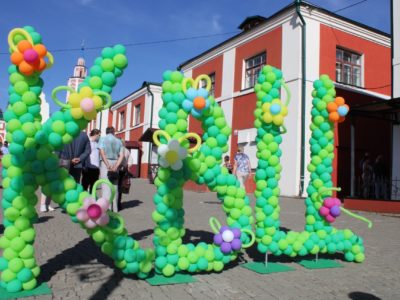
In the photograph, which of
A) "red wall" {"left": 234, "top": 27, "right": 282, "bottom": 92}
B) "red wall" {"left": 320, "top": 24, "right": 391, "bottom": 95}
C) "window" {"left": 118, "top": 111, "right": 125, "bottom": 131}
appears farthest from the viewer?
"window" {"left": 118, "top": 111, "right": 125, "bottom": 131}

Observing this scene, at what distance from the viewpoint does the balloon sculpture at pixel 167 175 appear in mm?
3473

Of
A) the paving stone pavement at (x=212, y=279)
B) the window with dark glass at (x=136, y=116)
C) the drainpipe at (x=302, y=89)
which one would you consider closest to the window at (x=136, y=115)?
the window with dark glass at (x=136, y=116)

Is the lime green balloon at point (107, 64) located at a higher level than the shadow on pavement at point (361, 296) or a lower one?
higher

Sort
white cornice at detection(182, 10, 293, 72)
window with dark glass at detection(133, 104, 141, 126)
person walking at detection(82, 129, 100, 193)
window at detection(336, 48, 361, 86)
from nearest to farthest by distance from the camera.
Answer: person walking at detection(82, 129, 100, 193) → white cornice at detection(182, 10, 293, 72) → window at detection(336, 48, 361, 86) → window with dark glass at detection(133, 104, 141, 126)

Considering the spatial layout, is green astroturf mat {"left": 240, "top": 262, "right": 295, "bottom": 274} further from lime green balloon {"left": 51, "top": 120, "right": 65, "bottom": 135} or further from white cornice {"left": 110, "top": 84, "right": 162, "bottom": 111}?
white cornice {"left": 110, "top": 84, "right": 162, "bottom": 111}

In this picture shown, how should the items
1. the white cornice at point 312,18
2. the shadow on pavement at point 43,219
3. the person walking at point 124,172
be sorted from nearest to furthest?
the shadow on pavement at point 43,219 → the person walking at point 124,172 → the white cornice at point 312,18

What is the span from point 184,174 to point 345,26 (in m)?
14.3

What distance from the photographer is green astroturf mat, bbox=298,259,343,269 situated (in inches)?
191

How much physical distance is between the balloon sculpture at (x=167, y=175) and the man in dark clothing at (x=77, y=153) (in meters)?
4.01

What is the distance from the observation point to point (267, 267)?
466cm

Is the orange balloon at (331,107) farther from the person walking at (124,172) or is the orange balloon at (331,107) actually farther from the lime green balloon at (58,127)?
the person walking at (124,172)

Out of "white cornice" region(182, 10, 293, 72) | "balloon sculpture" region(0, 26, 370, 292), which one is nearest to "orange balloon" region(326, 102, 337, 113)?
"balloon sculpture" region(0, 26, 370, 292)

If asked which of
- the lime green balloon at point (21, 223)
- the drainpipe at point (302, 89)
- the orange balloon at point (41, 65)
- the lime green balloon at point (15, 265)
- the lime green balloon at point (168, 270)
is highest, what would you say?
the drainpipe at point (302, 89)

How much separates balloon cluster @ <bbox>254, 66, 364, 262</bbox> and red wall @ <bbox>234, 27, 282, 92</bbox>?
10.9 meters
